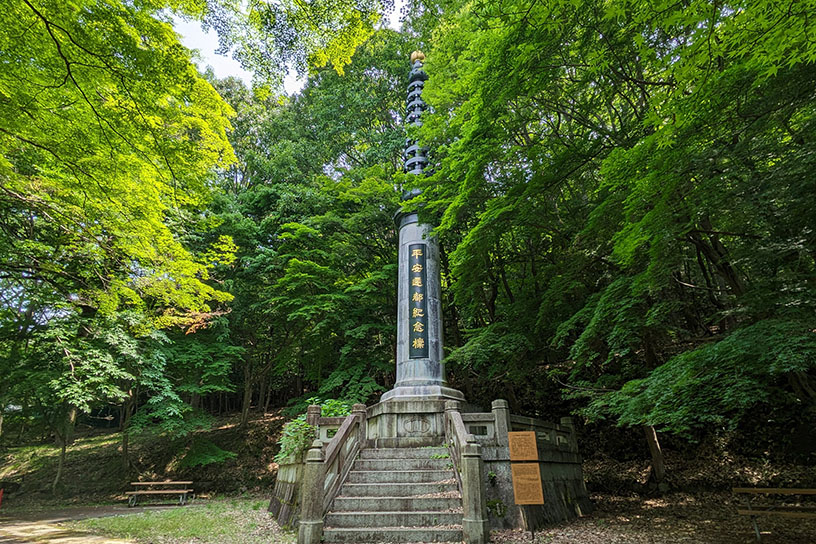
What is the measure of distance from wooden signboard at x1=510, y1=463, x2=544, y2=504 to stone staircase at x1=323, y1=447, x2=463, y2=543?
33.4 inches

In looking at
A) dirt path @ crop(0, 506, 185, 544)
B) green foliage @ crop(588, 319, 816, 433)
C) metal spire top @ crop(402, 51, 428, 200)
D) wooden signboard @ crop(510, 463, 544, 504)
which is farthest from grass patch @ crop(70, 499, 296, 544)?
metal spire top @ crop(402, 51, 428, 200)

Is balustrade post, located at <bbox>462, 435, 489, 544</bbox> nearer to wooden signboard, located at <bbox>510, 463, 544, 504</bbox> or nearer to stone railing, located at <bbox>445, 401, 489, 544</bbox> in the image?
stone railing, located at <bbox>445, 401, 489, 544</bbox>

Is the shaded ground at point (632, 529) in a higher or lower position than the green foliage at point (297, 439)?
lower

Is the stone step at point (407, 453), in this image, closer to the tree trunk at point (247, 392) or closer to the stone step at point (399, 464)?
the stone step at point (399, 464)

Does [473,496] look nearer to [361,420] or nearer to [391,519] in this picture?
[391,519]

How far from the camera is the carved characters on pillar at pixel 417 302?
928 cm

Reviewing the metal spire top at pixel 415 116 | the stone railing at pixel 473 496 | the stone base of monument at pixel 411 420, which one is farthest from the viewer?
the metal spire top at pixel 415 116

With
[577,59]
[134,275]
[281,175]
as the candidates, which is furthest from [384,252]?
[577,59]

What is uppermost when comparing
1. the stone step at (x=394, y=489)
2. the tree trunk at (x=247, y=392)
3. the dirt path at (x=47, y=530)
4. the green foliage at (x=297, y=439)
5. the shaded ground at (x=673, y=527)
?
the tree trunk at (x=247, y=392)

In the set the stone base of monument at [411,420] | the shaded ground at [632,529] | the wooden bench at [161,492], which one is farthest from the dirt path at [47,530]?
the stone base of monument at [411,420]

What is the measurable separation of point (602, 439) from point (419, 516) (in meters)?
7.78

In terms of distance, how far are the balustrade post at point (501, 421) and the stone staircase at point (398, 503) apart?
85cm

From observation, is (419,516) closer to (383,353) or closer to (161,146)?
(161,146)

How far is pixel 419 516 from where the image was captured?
17.6 ft
